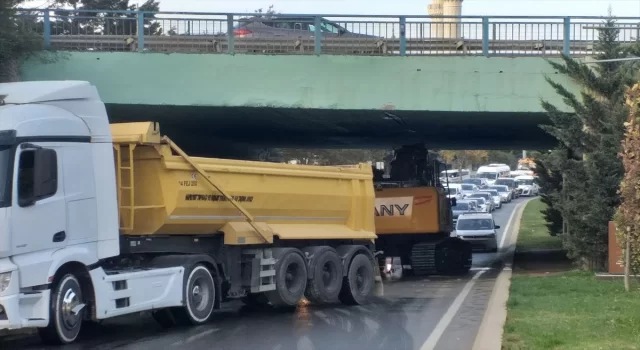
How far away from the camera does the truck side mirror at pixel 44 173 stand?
11477 millimetres

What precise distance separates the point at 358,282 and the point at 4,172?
29.6 ft

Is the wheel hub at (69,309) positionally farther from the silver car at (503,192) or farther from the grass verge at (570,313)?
the silver car at (503,192)

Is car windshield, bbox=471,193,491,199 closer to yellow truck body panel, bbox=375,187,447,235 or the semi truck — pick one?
yellow truck body panel, bbox=375,187,447,235

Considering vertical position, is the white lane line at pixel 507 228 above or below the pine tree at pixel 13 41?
below

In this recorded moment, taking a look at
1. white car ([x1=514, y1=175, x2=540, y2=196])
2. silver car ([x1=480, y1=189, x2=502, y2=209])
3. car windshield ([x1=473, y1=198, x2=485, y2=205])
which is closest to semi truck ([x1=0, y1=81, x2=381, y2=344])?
car windshield ([x1=473, y1=198, x2=485, y2=205])

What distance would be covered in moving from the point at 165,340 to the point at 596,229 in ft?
45.0

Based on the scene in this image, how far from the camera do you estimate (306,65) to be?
70.5ft

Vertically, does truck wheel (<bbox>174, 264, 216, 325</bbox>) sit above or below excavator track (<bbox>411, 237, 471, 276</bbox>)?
above

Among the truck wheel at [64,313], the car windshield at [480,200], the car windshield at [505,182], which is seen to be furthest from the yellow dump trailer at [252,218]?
the car windshield at [505,182]

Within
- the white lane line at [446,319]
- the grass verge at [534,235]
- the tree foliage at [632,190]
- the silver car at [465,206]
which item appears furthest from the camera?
the silver car at [465,206]

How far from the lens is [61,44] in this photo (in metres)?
22.0

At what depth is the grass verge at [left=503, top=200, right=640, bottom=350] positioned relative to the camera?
11148mm

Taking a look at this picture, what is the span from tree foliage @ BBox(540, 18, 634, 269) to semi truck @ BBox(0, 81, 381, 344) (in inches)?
255

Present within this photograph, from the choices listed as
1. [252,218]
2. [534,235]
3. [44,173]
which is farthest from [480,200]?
[44,173]
